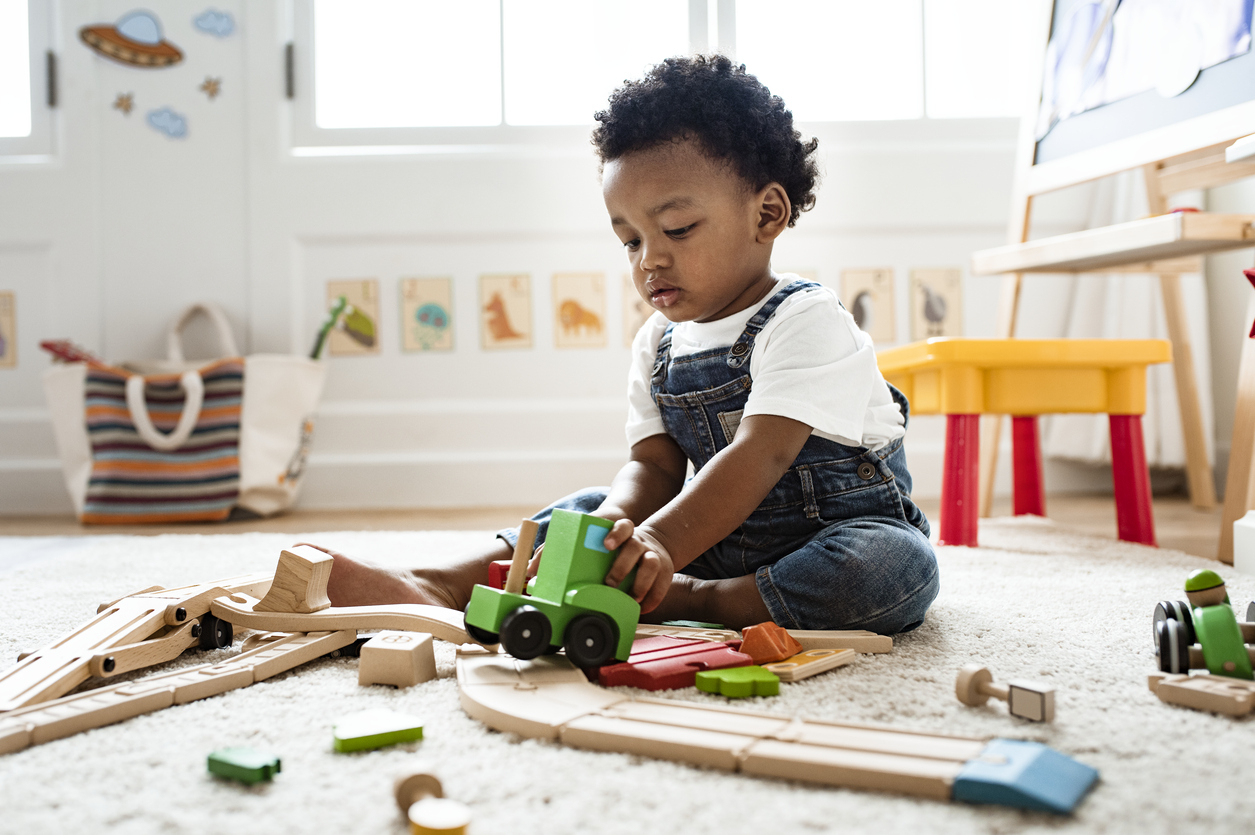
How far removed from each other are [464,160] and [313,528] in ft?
2.75

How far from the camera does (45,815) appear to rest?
0.38m

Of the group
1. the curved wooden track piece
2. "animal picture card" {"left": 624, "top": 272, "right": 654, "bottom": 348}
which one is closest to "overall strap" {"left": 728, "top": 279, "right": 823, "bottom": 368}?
the curved wooden track piece

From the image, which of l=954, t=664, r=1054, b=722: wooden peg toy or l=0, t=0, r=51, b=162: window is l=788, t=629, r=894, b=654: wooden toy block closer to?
l=954, t=664, r=1054, b=722: wooden peg toy

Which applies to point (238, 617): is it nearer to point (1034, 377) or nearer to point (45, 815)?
point (45, 815)

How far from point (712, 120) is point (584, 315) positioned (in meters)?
1.15

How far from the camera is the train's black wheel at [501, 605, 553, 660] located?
550mm

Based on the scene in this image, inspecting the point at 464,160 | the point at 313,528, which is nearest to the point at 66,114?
the point at 464,160

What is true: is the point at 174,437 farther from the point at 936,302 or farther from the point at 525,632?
the point at 936,302

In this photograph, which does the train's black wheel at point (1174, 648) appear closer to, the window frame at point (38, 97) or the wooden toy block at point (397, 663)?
the wooden toy block at point (397, 663)

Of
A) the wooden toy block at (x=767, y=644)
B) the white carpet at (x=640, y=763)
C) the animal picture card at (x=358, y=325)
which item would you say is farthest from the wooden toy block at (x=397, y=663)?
the animal picture card at (x=358, y=325)

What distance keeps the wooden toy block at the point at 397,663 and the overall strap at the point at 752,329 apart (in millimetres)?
372

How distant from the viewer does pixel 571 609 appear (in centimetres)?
56

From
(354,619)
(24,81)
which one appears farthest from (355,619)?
(24,81)

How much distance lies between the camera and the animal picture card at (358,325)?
1.91 meters
